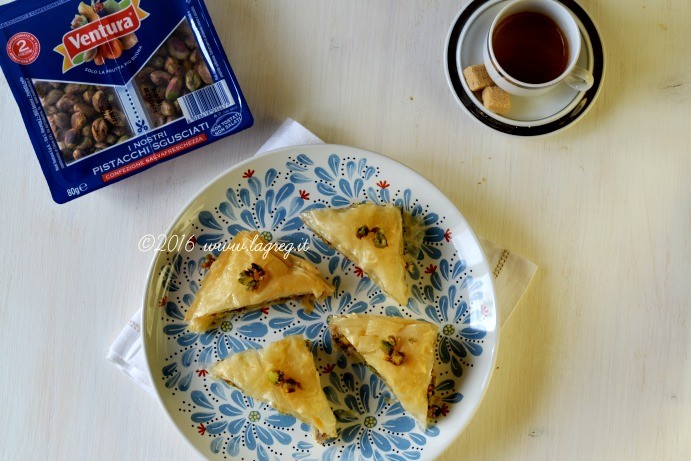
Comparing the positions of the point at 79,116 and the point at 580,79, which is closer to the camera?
the point at 580,79

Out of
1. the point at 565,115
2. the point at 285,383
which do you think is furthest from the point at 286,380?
the point at 565,115

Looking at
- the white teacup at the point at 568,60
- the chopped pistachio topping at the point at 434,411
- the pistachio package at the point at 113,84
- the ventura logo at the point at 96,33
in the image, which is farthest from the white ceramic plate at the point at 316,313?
the ventura logo at the point at 96,33

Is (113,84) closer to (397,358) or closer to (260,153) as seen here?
(260,153)

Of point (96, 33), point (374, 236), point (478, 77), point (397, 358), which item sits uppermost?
point (96, 33)

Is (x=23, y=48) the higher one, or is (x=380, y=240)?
(x=23, y=48)

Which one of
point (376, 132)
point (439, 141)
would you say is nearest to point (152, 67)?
point (376, 132)

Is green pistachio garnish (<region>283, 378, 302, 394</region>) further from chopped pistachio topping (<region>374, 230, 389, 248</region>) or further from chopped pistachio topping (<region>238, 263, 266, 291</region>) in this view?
chopped pistachio topping (<region>374, 230, 389, 248</region>)
